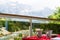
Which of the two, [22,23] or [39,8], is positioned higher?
[22,23]

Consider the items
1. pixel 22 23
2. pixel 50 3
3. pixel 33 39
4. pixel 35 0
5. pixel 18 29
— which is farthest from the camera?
Result: pixel 50 3

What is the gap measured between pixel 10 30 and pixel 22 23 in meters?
0.27

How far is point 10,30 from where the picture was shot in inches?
60.1

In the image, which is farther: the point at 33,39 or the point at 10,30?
the point at 10,30

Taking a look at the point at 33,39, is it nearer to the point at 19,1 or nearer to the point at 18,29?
the point at 18,29

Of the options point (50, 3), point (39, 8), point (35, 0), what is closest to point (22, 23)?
point (39, 8)

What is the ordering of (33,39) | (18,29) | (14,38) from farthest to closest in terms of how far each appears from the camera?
1. (18,29)
2. (14,38)
3. (33,39)

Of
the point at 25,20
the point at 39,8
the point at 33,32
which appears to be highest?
the point at 25,20

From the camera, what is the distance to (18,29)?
5.41 ft

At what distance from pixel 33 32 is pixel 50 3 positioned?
10385mm

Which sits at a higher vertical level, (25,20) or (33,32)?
(25,20)

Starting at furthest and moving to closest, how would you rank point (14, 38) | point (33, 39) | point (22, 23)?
1. point (22, 23)
2. point (14, 38)
3. point (33, 39)

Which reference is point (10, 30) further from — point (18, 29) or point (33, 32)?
point (33, 32)

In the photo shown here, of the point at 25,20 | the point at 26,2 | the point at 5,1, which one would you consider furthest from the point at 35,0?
the point at 25,20
